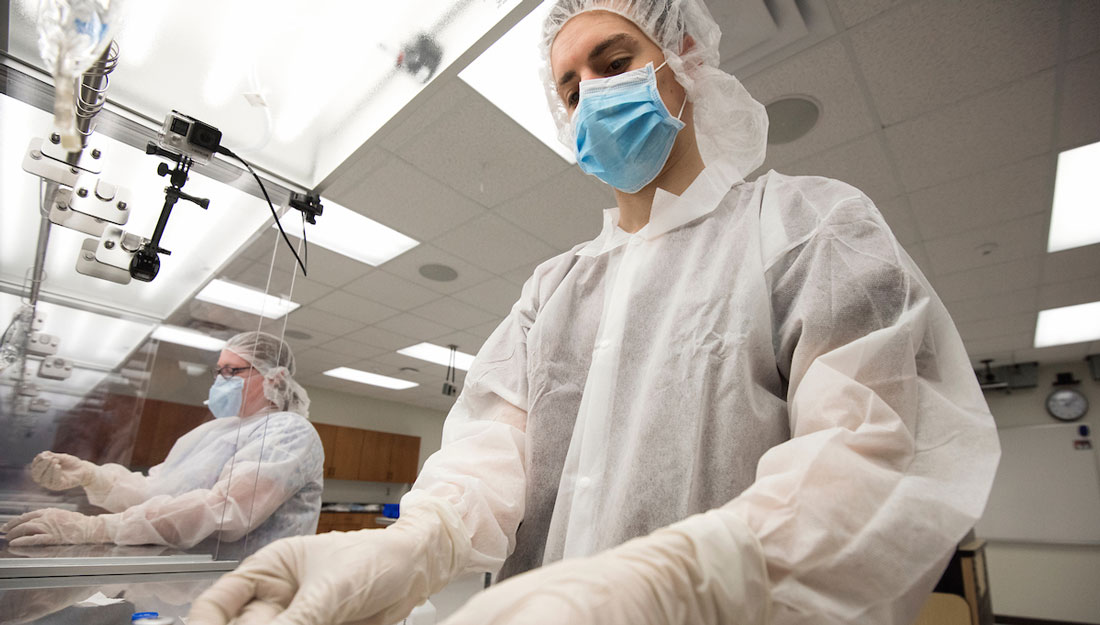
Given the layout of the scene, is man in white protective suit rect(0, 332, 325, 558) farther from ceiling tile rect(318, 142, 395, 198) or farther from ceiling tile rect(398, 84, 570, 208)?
ceiling tile rect(398, 84, 570, 208)

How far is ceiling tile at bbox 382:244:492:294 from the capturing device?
11.7 ft

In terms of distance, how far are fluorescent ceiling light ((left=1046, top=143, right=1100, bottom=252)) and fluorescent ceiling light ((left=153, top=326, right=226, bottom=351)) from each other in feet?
12.7

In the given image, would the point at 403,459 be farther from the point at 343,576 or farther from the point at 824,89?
the point at 343,576

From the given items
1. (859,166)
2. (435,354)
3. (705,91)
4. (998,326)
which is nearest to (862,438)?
(705,91)

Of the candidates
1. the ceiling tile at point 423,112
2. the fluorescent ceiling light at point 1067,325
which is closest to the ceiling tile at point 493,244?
the ceiling tile at point 423,112

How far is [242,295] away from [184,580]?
108 centimetres

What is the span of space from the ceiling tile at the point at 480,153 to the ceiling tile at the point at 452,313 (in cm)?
176

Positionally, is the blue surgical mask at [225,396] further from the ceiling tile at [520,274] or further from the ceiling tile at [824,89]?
the ceiling tile at [824,89]

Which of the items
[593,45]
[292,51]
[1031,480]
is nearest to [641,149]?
[593,45]

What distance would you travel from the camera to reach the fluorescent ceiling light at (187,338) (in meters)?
2.22

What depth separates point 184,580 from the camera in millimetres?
1506

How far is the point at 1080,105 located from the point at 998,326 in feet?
9.94

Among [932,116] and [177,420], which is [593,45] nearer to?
[932,116]

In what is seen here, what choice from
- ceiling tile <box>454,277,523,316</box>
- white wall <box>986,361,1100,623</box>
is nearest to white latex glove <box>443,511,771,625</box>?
ceiling tile <box>454,277,523,316</box>
